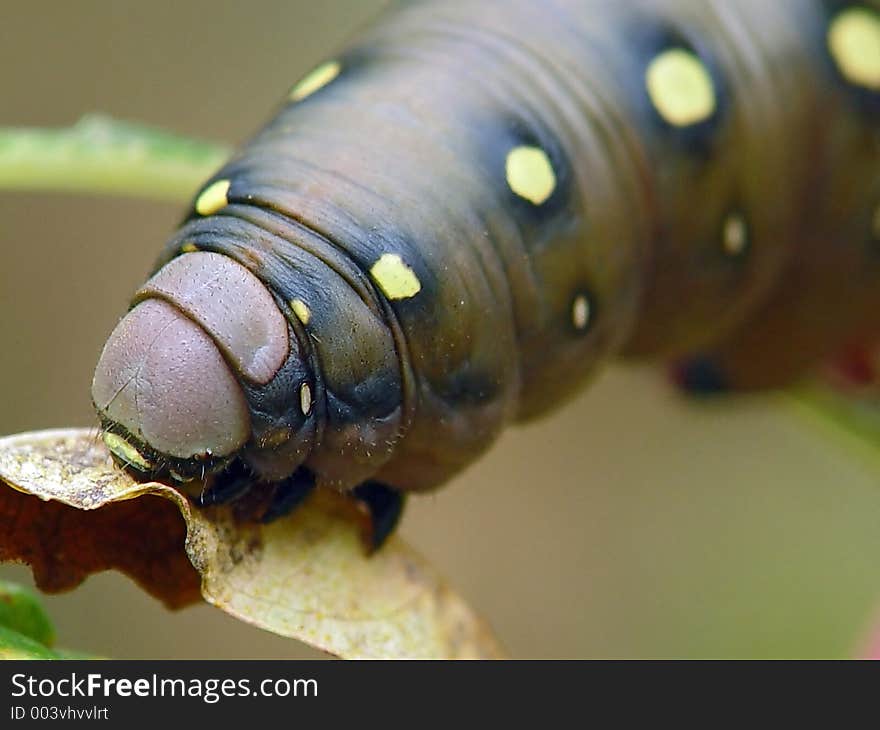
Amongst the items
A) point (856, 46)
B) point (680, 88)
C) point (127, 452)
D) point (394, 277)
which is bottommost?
point (127, 452)

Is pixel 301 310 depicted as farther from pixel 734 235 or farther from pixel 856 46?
pixel 856 46

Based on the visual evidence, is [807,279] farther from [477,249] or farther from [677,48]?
[477,249]

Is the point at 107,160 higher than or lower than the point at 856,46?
lower

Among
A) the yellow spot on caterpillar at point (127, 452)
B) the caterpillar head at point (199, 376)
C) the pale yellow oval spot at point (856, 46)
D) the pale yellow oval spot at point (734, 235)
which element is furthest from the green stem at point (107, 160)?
the pale yellow oval spot at point (856, 46)

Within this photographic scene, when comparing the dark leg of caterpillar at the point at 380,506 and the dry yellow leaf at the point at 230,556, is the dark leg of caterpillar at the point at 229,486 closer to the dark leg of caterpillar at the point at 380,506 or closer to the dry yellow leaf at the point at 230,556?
the dry yellow leaf at the point at 230,556

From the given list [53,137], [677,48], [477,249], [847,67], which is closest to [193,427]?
[477,249]
